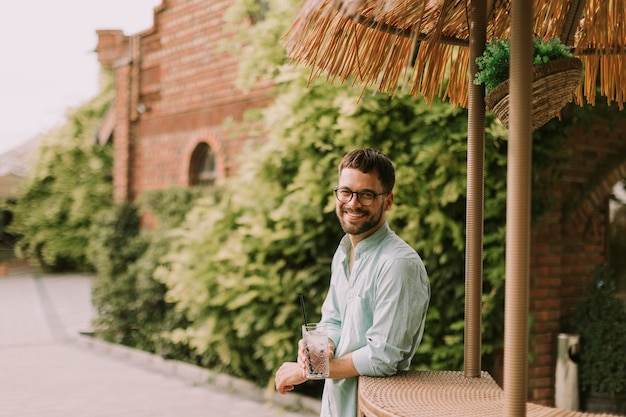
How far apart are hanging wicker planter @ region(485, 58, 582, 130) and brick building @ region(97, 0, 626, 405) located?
139 inches

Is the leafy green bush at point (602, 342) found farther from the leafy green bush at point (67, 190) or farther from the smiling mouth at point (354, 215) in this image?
the leafy green bush at point (67, 190)

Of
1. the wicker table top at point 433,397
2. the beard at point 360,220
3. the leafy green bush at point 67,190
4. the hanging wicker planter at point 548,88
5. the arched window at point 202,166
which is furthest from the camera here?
the leafy green bush at point 67,190

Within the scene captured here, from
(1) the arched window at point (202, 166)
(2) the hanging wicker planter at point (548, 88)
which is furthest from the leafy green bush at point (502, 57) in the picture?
(1) the arched window at point (202, 166)

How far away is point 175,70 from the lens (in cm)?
1224

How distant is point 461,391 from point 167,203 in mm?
8559

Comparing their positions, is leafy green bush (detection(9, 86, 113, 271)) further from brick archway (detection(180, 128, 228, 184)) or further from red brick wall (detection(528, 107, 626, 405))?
red brick wall (detection(528, 107, 626, 405))

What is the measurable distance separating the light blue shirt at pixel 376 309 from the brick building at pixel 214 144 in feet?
11.3

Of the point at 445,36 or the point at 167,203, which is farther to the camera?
the point at 167,203

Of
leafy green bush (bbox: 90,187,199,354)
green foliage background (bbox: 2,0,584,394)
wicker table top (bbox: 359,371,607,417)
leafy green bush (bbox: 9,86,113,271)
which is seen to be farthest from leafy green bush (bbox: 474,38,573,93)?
leafy green bush (bbox: 9,86,113,271)

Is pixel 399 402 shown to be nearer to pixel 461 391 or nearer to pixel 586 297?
pixel 461 391

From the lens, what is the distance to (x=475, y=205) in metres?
2.45

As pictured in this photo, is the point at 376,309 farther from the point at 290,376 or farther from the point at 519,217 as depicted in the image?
the point at 519,217

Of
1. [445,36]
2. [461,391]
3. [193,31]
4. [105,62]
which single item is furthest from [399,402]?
[105,62]

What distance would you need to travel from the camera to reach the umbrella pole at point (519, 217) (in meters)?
1.75
